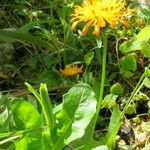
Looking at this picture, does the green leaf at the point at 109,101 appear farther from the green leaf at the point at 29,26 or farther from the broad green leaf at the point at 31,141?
the green leaf at the point at 29,26

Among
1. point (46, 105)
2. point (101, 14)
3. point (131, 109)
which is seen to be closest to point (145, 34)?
point (131, 109)

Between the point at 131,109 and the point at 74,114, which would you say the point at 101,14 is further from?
the point at 131,109

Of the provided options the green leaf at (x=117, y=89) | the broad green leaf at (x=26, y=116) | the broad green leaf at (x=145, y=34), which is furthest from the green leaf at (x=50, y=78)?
the broad green leaf at (x=26, y=116)

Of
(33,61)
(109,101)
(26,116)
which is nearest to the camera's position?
(26,116)

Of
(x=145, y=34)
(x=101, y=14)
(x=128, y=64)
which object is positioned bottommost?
(x=128, y=64)

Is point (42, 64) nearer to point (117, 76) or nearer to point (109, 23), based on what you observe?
point (117, 76)

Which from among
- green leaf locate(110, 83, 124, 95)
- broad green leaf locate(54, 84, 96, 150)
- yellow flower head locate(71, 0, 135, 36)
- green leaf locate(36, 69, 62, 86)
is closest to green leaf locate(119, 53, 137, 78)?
green leaf locate(110, 83, 124, 95)

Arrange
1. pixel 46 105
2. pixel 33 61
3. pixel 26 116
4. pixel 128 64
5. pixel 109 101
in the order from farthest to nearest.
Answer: pixel 33 61 < pixel 128 64 < pixel 109 101 < pixel 26 116 < pixel 46 105
